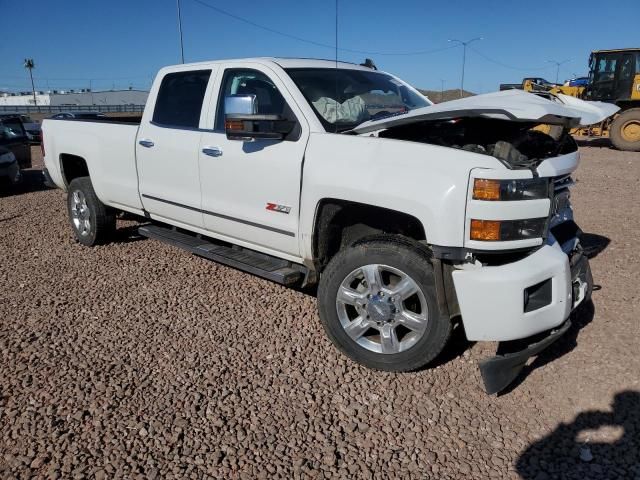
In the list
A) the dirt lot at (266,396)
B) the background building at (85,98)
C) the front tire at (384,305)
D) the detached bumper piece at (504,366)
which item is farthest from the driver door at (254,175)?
the background building at (85,98)

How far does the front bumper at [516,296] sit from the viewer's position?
115 inches

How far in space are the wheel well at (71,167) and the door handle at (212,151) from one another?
2775 millimetres

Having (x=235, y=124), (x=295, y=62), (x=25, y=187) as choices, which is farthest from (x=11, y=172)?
(x=235, y=124)

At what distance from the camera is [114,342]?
155 inches

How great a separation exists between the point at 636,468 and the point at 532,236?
1274 millimetres

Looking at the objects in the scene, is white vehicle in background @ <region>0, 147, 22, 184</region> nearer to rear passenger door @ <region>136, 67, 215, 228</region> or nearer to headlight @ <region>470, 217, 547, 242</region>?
rear passenger door @ <region>136, 67, 215, 228</region>

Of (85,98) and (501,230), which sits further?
(85,98)

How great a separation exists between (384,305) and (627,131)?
1702 centimetres

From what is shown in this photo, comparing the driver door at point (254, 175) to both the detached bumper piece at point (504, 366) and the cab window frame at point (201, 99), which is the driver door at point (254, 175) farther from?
the detached bumper piece at point (504, 366)

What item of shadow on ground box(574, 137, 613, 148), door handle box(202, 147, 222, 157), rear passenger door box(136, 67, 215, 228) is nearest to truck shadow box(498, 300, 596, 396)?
door handle box(202, 147, 222, 157)

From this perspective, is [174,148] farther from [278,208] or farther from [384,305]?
[384,305]

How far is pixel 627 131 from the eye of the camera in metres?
16.9

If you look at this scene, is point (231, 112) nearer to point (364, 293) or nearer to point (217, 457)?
point (364, 293)

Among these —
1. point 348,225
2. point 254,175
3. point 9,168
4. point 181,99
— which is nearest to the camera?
point 348,225
